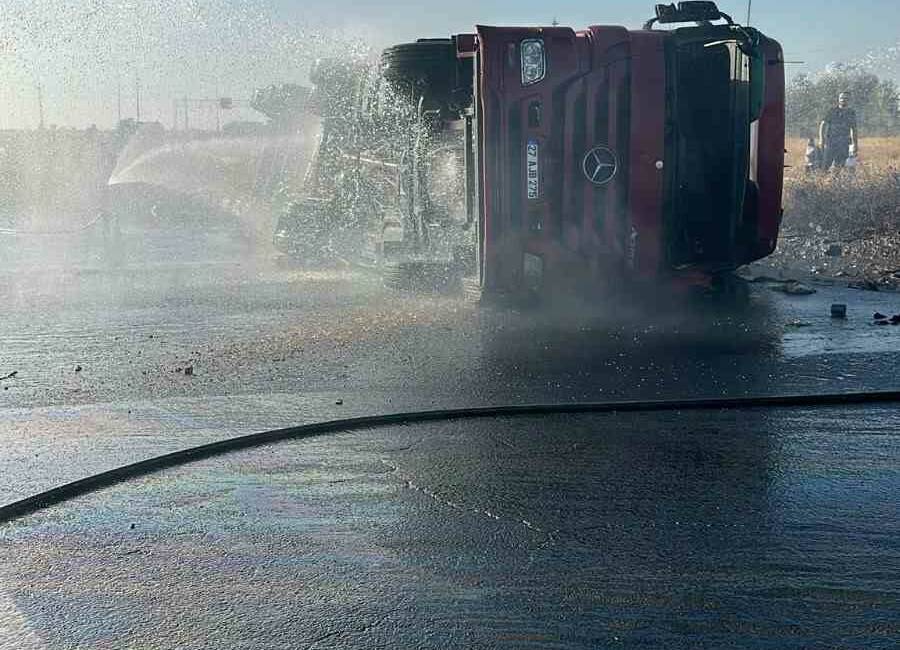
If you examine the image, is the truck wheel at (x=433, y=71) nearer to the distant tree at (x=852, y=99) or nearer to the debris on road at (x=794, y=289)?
the debris on road at (x=794, y=289)

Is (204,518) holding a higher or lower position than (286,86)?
lower

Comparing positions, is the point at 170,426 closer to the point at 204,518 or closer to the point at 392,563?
the point at 204,518

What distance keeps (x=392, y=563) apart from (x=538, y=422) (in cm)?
203

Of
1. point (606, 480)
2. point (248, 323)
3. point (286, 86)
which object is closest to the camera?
point (606, 480)

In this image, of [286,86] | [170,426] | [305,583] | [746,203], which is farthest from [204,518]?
[286,86]

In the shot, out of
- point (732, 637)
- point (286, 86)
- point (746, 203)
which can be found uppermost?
point (286, 86)

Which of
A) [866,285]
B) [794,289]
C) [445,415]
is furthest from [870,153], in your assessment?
[445,415]

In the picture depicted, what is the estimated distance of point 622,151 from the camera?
848cm

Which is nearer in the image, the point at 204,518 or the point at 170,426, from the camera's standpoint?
the point at 204,518

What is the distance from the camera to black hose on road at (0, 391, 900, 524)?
15.1 feet

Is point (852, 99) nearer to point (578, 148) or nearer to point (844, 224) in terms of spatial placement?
point (844, 224)

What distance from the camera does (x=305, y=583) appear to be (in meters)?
3.36

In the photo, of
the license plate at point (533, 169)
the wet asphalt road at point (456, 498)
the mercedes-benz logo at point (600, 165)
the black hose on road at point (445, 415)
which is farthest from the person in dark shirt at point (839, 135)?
the black hose on road at point (445, 415)

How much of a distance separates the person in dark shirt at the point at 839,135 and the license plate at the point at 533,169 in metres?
11.3
